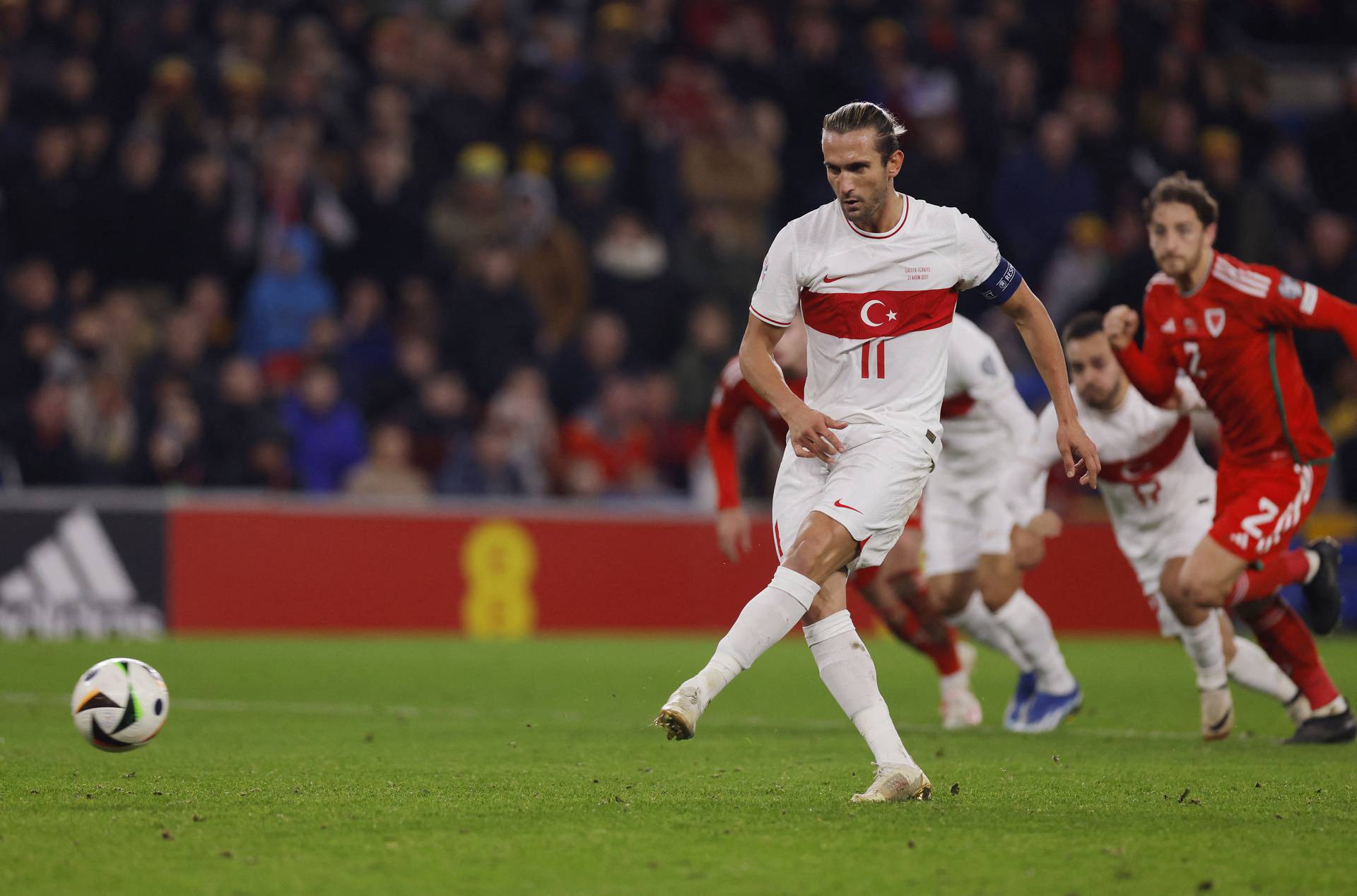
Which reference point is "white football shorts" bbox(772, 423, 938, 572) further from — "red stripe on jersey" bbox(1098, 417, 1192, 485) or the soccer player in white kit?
"red stripe on jersey" bbox(1098, 417, 1192, 485)

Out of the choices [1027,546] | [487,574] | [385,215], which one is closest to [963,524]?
[1027,546]

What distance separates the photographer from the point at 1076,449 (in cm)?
621

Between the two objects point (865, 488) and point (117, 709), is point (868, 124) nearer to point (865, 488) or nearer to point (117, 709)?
point (865, 488)

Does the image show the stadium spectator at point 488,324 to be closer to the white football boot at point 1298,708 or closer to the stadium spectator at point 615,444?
the stadium spectator at point 615,444

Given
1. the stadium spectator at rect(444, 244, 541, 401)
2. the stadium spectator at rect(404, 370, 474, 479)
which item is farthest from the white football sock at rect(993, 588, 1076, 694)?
the stadium spectator at rect(444, 244, 541, 401)

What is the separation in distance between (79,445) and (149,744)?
766 cm

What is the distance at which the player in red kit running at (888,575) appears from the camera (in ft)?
28.2

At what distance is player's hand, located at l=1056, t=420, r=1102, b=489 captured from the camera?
6191 mm

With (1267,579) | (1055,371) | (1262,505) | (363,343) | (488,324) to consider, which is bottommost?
(363,343)

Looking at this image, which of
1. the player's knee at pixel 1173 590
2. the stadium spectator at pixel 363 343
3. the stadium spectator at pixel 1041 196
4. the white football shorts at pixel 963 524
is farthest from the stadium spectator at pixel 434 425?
the player's knee at pixel 1173 590

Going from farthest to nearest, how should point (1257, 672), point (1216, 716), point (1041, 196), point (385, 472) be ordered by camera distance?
point (1041, 196) → point (385, 472) → point (1257, 672) → point (1216, 716)

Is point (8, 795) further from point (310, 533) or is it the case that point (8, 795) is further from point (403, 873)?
point (310, 533)

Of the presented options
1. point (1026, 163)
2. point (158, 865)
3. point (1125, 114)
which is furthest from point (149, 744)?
point (1125, 114)

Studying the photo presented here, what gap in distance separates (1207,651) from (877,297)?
3.24 metres
